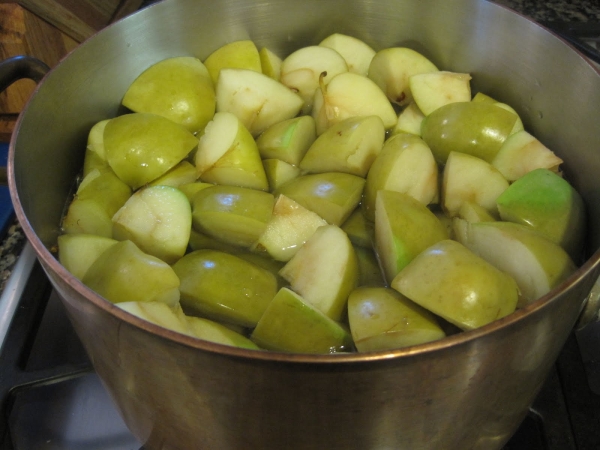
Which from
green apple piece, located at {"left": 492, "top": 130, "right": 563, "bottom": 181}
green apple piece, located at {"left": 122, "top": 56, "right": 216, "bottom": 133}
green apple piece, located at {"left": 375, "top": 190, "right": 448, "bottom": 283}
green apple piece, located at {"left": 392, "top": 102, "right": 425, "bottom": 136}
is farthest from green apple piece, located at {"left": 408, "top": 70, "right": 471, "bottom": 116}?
green apple piece, located at {"left": 122, "top": 56, "right": 216, "bottom": 133}

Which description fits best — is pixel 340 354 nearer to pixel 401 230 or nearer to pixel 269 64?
pixel 401 230

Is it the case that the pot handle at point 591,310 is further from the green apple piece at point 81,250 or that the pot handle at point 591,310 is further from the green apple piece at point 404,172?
the green apple piece at point 81,250

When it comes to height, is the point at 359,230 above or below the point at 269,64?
below

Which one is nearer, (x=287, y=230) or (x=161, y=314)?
(x=161, y=314)

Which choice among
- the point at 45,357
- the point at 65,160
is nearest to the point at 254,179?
the point at 65,160

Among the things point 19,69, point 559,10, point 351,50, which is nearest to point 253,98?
point 351,50

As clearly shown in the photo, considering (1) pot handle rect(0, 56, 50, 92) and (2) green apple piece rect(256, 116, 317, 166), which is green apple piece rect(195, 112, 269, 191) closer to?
(2) green apple piece rect(256, 116, 317, 166)
